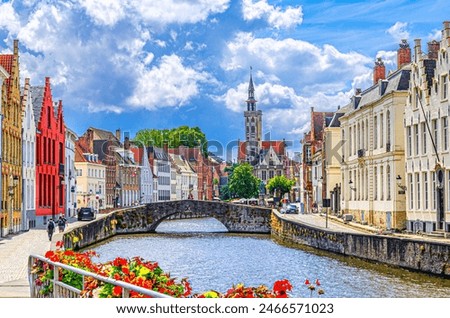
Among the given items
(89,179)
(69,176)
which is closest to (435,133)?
(69,176)

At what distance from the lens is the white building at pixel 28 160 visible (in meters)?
46.9

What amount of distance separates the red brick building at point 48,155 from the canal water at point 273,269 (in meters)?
4.79

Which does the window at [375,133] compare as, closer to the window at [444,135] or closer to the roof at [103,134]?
the window at [444,135]

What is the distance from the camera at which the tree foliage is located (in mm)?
123544

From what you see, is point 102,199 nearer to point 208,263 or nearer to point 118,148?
point 118,148

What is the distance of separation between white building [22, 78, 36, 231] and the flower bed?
33835mm

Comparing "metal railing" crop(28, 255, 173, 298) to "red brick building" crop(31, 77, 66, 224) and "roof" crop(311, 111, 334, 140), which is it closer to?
"red brick building" crop(31, 77, 66, 224)

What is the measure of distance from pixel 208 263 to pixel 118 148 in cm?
6448

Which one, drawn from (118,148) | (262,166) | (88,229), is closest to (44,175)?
(88,229)

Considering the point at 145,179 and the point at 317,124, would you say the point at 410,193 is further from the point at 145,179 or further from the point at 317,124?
the point at 145,179

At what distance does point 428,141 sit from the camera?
37.3 metres

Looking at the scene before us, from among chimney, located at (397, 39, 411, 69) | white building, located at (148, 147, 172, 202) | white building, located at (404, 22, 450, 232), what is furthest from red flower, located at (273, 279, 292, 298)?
white building, located at (148, 147, 172, 202)

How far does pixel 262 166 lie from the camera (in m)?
152

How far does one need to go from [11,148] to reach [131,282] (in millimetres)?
34118
